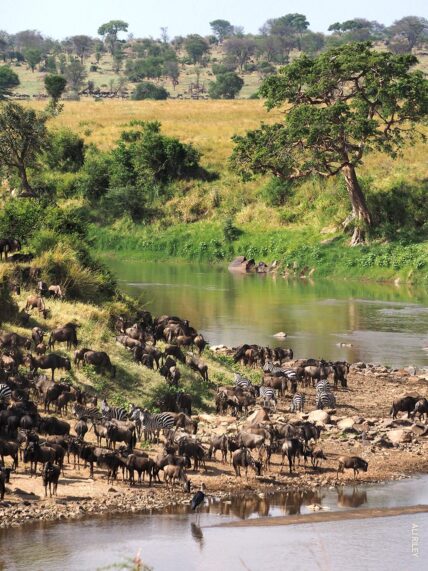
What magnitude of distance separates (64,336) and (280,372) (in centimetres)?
587

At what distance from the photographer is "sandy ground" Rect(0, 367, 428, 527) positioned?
1898 cm

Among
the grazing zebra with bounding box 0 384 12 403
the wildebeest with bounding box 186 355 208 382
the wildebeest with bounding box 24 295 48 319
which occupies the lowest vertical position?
the wildebeest with bounding box 186 355 208 382

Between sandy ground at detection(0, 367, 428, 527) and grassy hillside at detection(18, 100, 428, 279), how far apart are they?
2909 centimetres

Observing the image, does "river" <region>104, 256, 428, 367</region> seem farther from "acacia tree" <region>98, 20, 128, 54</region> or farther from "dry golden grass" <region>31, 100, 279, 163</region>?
"acacia tree" <region>98, 20, 128, 54</region>

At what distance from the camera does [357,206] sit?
58.4 m

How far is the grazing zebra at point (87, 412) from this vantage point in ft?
75.2

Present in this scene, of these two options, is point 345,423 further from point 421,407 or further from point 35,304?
point 35,304

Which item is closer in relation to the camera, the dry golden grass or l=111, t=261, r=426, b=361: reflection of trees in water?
l=111, t=261, r=426, b=361: reflection of trees in water

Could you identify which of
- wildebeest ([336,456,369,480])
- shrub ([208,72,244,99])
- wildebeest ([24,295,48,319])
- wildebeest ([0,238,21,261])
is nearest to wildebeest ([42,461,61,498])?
wildebeest ([336,456,369,480])

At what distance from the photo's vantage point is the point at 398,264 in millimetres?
56500

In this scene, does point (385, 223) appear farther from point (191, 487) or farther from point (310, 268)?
point (191, 487)

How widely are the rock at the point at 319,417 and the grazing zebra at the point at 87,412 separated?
5117 millimetres

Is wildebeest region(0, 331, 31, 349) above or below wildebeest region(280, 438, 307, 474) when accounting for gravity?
above

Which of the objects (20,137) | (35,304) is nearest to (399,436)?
(35,304)
